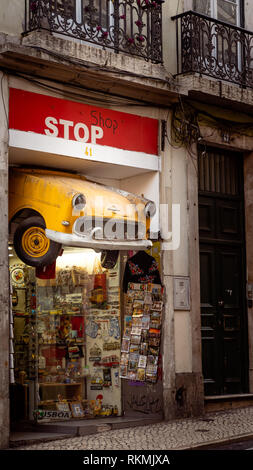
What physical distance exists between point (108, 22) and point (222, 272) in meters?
4.39

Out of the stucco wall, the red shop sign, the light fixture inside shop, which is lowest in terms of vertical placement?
the light fixture inside shop

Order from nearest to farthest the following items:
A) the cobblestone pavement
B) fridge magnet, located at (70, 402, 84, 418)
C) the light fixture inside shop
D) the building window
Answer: the cobblestone pavement
fridge magnet, located at (70, 402, 84, 418)
the light fixture inside shop
the building window

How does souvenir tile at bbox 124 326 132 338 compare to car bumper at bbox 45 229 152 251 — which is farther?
souvenir tile at bbox 124 326 132 338

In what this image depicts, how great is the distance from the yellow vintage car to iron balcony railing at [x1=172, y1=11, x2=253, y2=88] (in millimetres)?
2839

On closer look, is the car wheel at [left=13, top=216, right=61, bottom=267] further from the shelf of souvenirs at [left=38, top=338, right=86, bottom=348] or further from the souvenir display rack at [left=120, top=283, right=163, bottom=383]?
the souvenir display rack at [left=120, top=283, right=163, bottom=383]

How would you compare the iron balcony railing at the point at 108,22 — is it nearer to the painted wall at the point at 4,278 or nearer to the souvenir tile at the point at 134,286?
the painted wall at the point at 4,278

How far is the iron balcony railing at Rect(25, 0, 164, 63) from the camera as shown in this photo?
11156 mm

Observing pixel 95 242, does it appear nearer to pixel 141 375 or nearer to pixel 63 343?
pixel 63 343

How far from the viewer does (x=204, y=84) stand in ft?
42.2

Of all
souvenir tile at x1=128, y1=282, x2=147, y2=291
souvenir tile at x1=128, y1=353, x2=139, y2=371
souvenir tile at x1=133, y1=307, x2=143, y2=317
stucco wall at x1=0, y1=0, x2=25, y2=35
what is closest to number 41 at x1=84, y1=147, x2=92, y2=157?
stucco wall at x1=0, y1=0, x2=25, y2=35

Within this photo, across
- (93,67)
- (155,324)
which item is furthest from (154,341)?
(93,67)

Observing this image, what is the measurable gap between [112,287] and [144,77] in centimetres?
309
